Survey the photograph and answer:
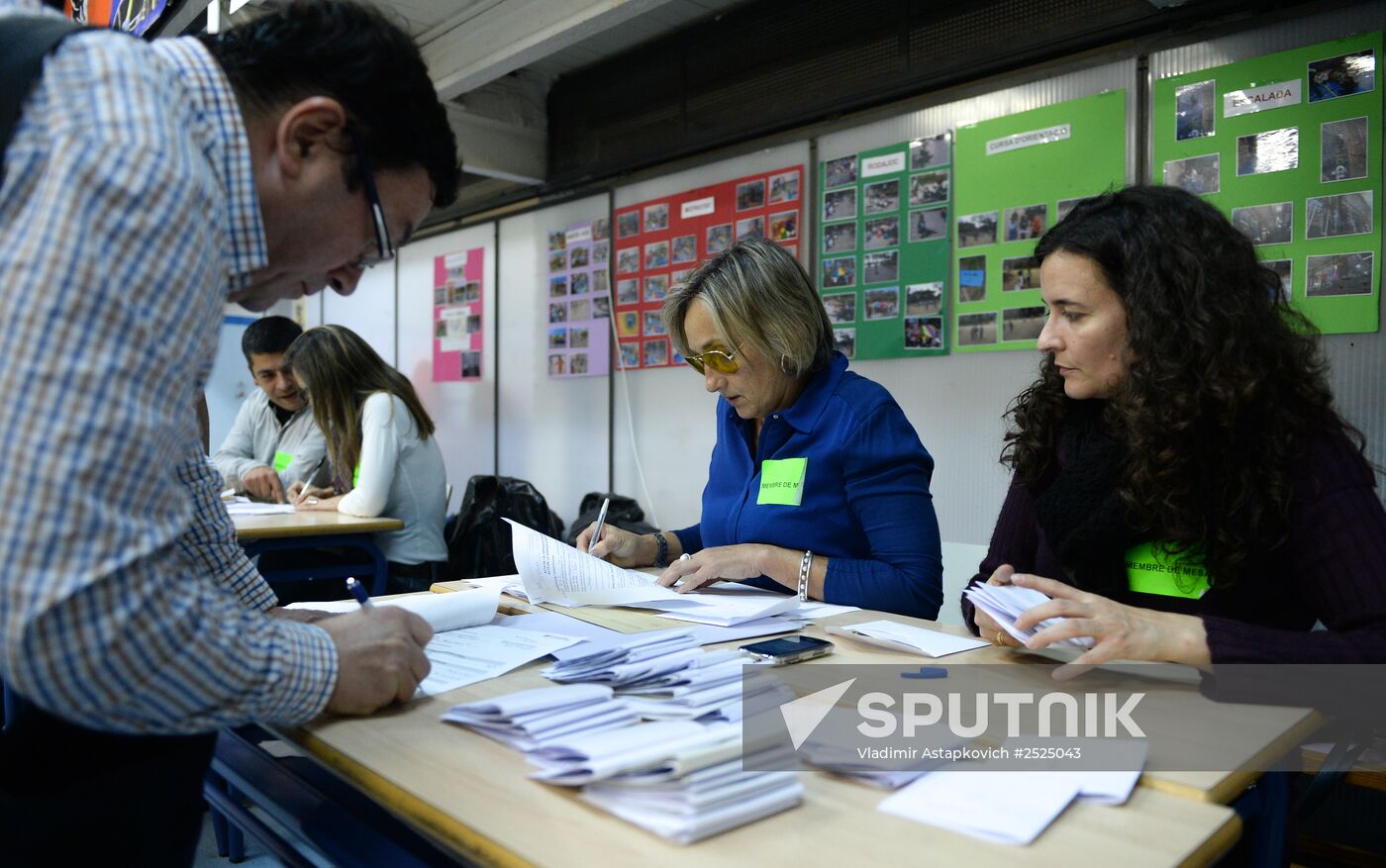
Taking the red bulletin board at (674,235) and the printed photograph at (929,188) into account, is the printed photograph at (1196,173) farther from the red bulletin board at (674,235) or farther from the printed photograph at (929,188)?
the red bulletin board at (674,235)

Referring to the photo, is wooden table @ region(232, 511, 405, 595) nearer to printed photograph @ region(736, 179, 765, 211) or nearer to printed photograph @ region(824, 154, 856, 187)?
printed photograph @ region(736, 179, 765, 211)

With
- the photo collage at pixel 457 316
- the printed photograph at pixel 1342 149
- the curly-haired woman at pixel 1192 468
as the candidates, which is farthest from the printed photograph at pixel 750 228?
the curly-haired woman at pixel 1192 468

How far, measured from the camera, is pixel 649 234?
418 cm

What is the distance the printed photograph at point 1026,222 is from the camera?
9.37ft

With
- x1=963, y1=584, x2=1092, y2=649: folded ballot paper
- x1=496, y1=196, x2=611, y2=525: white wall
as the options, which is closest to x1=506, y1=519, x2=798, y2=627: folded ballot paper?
x1=963, y1=584, x2=1092, y2=649: folded ballot paper

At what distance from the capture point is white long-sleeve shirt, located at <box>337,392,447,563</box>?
3170 millimetres

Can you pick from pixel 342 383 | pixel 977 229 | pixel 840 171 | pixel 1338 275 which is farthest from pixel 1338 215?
pixel 342 383

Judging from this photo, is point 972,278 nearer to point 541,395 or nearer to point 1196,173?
point 1196,173

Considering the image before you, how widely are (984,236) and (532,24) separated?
1.81 metres

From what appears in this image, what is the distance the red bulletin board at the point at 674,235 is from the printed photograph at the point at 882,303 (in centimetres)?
38

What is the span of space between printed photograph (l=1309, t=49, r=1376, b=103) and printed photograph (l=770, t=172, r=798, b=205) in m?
1.70

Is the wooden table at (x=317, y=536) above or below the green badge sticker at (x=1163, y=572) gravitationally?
below

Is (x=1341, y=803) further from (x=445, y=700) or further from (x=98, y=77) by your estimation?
(x=98, y=77)

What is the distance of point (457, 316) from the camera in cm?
543
